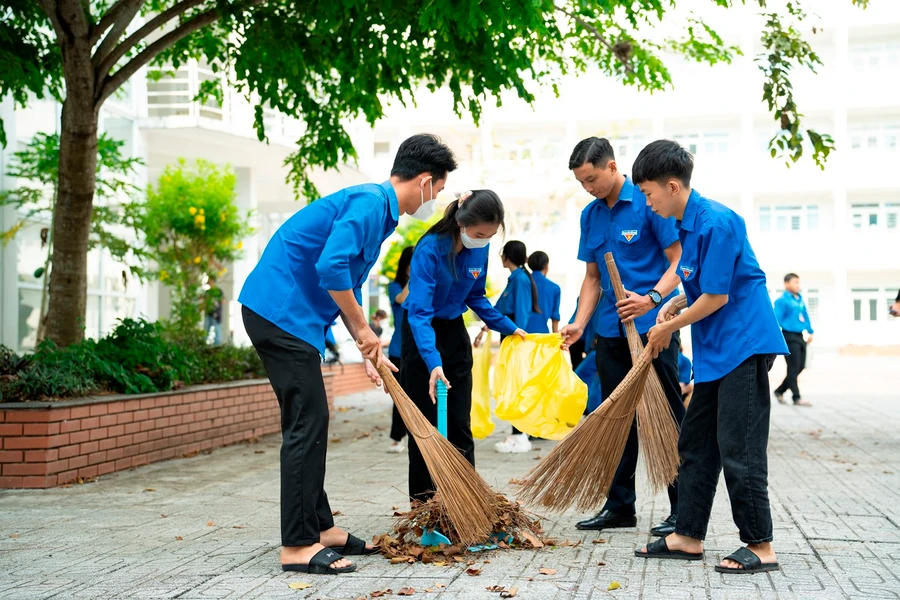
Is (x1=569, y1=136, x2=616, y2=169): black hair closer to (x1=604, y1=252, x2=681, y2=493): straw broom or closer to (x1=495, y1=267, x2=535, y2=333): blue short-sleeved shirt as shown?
(x1=604, y1=252, x2=681, y2=493): straw broom

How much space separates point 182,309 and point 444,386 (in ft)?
30.0

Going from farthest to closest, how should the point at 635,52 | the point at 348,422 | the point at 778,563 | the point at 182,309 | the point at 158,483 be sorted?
the point at 182,309 < the point at 348,422 < the point at 635,52 < the point at 158,483 < the point at 778,563

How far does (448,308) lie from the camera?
4918 millimetres

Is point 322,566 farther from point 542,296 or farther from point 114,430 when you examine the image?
point 542,296

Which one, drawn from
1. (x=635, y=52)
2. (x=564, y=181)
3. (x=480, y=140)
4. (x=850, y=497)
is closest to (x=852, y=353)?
(x=564, y=181)

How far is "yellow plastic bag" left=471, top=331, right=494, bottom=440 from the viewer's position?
292 inches

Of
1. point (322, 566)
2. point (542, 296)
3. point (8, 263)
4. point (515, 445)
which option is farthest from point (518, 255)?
point (8, 263)

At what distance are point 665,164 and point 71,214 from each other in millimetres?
5418

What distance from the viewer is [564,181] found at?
1470 inches

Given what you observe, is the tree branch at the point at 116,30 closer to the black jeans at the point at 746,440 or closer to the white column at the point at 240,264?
the black jeans at the point at 746,440

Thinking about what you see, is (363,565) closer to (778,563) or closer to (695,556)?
(695,556)

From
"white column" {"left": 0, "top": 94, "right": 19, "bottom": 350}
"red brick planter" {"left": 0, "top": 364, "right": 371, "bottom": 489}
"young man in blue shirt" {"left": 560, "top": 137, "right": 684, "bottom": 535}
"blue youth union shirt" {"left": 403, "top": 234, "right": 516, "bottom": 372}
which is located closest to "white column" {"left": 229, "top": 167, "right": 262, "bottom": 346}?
"white column" {"left": 0, "top": 94, "right": 19, "bottom": 350}

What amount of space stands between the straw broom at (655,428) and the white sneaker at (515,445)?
384cm

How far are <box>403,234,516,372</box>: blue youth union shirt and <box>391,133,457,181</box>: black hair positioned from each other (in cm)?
59
